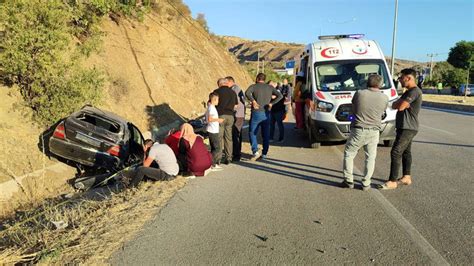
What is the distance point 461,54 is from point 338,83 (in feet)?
→ 295

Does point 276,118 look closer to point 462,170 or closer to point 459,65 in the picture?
point 462,170

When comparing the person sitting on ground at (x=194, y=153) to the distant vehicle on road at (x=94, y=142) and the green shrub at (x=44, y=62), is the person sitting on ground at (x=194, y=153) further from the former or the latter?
the green shrub at (x=44, y=62)

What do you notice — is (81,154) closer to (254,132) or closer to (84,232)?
(254,132)

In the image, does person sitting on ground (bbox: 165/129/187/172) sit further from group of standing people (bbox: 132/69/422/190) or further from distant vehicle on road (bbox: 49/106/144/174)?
distant vehicle on road (bbox: 49/106/144/174)

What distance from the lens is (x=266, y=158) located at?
9.06m

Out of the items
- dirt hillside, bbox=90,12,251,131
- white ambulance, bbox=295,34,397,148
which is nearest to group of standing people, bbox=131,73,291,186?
white ambulance, bbox=295,34,397,148

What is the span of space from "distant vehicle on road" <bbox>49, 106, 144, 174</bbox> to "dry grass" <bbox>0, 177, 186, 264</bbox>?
3283 millimetres

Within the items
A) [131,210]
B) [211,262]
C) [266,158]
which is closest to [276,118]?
[266,158]

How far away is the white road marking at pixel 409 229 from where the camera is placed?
154 inches

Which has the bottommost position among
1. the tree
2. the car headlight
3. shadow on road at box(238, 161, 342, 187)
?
shadow on road at box(238, 161, 342, 187)

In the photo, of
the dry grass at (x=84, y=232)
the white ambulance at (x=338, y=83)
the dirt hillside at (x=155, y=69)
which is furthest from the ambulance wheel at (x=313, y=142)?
the dirt hillside at (x=155, y=69)

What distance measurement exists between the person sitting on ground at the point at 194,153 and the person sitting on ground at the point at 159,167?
0.28 meters

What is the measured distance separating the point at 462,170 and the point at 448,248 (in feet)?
13.3

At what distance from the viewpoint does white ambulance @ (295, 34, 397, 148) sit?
9344 mm
